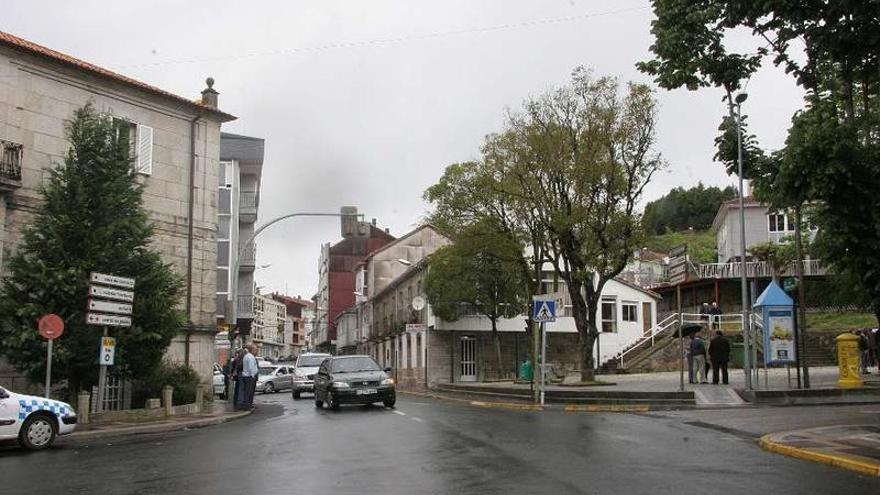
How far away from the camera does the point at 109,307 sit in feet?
59.3

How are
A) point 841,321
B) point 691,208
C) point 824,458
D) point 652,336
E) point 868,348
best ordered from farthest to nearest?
point 691,208 → point 841,321 → point 652,336 → point 868,348 → point 824,458

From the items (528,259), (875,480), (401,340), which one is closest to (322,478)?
(875,480)

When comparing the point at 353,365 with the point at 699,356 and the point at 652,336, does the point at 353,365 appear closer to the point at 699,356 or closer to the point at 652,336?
the point at 699,356

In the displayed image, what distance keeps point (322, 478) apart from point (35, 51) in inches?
709

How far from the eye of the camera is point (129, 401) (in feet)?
72.7

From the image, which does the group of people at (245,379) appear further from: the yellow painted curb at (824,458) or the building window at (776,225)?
the building window at (776,225)

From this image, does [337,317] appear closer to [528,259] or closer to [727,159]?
[528,259]

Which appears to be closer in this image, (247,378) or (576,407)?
(576,407)

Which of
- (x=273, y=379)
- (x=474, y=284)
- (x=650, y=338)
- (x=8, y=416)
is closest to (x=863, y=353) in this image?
(x=650, y=338)

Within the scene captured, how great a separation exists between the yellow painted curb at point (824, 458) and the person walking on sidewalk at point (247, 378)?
15819mm

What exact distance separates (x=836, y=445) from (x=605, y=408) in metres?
9.76

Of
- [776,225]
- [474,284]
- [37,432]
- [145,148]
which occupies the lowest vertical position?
[37,432]

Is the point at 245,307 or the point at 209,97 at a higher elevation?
the point at 209,97

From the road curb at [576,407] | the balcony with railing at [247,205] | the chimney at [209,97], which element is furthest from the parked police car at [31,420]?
the balcony with railing at [247,205]
